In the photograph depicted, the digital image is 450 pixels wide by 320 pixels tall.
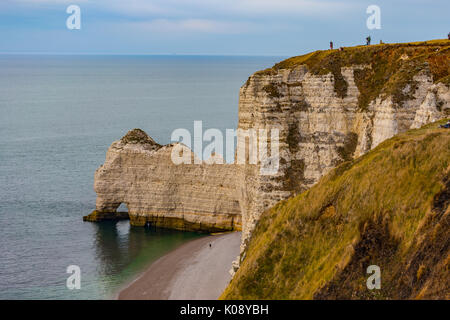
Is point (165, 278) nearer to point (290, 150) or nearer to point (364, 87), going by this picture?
point (290, 150)

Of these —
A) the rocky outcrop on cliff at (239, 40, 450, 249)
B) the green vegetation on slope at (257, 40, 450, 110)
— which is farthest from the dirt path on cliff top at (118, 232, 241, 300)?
the green vegetation on slope at (257, 40, 450, 110)

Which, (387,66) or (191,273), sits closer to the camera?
(387,66)

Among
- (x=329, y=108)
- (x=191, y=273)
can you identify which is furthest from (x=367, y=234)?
(x=191, y=273)

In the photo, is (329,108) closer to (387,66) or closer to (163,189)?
(387,66)

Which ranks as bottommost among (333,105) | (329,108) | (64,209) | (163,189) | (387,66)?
(64,209)

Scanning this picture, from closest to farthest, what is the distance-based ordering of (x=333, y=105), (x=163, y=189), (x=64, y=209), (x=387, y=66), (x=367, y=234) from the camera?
(x=367, y=234)
(x=333, y=105)
(x=387, y=66)
(x=163, y=189)
(x=64, y=209)

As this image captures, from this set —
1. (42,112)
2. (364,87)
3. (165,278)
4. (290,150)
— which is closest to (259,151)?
(290,150)
